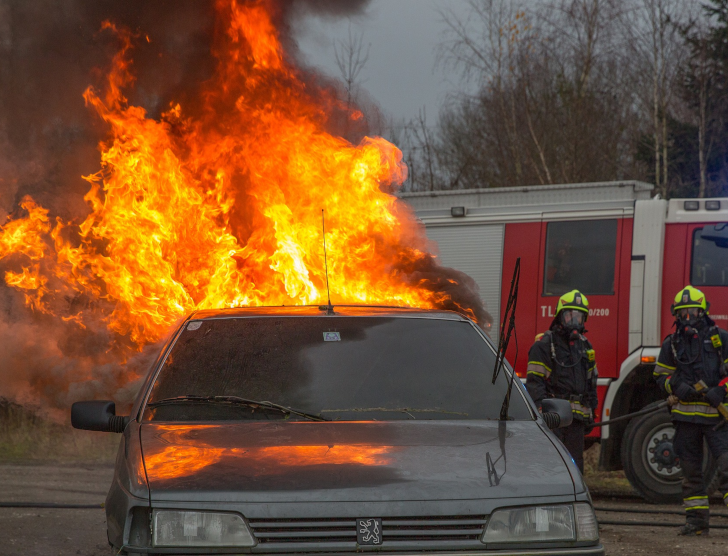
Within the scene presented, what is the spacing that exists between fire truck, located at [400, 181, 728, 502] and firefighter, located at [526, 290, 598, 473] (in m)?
1.71

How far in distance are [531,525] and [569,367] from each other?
452 centimetres

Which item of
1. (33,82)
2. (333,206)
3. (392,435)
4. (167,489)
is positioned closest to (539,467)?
(392,435)

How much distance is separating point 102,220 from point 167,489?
6489 mm

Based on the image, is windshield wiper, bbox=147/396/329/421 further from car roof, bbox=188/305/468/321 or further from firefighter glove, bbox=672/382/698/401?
firefighter glove, bbox=672/382/698/401

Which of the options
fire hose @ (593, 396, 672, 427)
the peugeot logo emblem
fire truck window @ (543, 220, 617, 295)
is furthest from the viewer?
fire truck window @ (543, 220, 617, 295)

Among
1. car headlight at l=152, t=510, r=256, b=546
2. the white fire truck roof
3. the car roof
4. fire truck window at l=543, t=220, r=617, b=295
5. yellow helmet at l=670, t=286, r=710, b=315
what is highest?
the white fire truck roof

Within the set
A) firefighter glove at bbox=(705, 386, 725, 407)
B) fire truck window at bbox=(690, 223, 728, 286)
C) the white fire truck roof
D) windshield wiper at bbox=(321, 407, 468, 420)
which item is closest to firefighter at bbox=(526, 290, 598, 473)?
firefighter glove at bbox=(705, 386, 725, 407)

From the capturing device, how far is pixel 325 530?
331 centimetres

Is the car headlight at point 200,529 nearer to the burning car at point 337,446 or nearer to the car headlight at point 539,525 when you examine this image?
the burning car at point 337,446

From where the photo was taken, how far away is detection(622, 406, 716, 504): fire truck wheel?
927 centimetres

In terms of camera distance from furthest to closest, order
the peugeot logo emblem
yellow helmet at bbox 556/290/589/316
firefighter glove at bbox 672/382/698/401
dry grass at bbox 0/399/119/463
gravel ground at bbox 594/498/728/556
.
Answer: dry grass at bbox 0/399/119/463 < yellow helmet at bbox 556/290/589/316 < firefighter glove at bbox 672/382/698/401 < gravel ground at bbox 594/498/728/556 < the peugeot logo emblem

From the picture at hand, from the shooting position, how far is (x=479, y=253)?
10680 millimetres

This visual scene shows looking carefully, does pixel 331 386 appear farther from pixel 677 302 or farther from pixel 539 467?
pixel 677 302

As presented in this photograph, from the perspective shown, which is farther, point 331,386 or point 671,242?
point 671,242
